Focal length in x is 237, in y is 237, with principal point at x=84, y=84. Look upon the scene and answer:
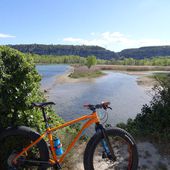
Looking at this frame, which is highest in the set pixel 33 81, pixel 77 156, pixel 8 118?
pixel 33 81

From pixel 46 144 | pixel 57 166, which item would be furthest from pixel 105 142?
pixel 46 144

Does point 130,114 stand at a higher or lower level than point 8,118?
lower

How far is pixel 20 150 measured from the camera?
427 cm

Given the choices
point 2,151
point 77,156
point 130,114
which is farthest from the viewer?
point 130,114

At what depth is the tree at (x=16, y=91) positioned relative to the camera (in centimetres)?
436

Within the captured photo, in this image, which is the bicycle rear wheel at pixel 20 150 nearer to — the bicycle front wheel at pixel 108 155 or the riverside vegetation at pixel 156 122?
the bicycle front wheel at pixel 108 155

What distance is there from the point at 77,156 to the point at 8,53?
284 cm

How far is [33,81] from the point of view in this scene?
16.2 feet

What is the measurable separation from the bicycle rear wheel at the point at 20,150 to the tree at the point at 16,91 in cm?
31

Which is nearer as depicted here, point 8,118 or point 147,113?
point 8,118

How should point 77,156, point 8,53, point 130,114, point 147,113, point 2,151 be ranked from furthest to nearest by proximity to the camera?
point 130,114, point 147,113, point 77,156, point 8,53, point 2,151

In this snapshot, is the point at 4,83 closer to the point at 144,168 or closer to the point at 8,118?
the point at 8,118

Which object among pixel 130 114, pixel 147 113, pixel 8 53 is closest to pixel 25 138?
pixel 8 53

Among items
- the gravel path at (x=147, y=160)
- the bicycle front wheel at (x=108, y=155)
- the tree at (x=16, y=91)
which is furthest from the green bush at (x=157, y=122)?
the tree at (x=16, y=91)
